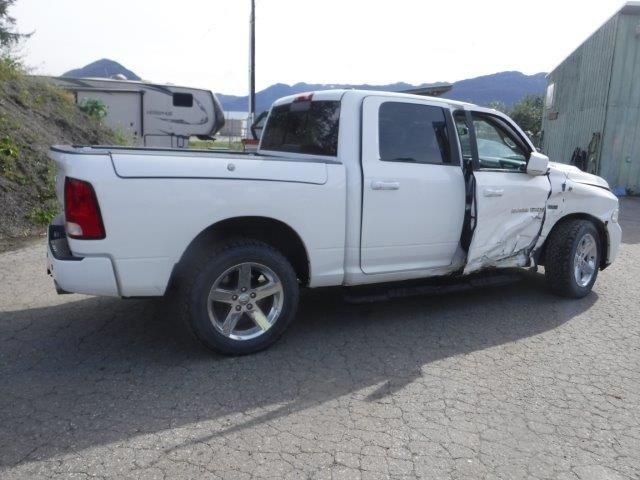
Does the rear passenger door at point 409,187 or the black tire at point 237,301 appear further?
the rear passenger door at point 409,187

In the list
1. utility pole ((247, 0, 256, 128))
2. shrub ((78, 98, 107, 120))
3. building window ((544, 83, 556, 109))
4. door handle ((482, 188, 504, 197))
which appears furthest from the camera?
building window ((544, 83, 556, 109))

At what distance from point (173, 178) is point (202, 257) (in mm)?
598

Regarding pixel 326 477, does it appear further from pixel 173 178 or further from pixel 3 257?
pixel 3 257

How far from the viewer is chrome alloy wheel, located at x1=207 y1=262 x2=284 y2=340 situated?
396 cm

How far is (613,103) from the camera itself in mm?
15727

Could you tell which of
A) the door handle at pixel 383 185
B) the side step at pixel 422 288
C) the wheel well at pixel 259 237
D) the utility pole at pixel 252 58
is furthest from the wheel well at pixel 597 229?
the utility pole at pixel 252 58

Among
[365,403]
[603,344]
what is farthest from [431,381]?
[603,344]

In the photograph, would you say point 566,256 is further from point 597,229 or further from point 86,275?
point 86,275

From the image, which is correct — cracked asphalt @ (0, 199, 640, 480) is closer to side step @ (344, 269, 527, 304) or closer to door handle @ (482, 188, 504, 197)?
side step @ (344, 269, 527, 304)

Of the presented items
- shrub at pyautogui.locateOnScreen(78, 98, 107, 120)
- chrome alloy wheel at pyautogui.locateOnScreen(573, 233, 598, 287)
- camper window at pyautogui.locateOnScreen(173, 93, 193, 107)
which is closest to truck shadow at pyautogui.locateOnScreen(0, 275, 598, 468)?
chrome alloy wheel at pyautogui.locateOnScreen(573, 233, 598, 287)

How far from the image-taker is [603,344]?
4562 mm

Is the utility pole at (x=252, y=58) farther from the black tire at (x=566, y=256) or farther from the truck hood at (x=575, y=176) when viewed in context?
the black tire at (x=566, y=256)

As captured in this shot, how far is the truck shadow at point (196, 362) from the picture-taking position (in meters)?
3.15

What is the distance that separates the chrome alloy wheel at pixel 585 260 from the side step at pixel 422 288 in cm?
64
